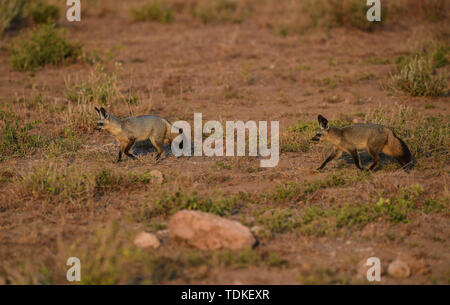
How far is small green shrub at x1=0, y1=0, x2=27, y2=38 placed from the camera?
1439 cm

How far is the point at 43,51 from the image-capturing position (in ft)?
39.8

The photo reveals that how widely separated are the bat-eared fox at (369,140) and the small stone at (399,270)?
7.60 feet

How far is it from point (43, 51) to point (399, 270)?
33.4ft

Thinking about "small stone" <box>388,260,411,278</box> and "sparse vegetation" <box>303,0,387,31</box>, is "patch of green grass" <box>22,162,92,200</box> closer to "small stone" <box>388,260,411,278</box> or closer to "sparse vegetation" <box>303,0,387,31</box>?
"small stone" <box>388,260,411,278</box>

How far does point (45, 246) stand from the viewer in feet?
16.8

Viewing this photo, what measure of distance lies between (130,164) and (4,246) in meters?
2.51

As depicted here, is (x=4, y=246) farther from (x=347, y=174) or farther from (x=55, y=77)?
(x=55, y=77)

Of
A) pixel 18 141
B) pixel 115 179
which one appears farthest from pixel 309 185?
pixel 18 141

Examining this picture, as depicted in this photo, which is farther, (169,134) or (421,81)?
(421,81)

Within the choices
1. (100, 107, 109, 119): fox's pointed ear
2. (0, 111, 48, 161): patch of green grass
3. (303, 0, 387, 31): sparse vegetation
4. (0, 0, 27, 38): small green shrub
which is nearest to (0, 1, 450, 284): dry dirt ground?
(0, 111, 48, 161): patch of green grass

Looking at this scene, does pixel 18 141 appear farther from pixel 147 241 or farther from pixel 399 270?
pixel 399 270

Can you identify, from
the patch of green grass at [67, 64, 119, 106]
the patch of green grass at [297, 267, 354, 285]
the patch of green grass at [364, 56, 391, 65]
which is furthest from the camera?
the patch of green grass at [364, 56, 391, 65]

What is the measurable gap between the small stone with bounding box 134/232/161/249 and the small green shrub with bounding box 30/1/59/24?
12581 millimetres

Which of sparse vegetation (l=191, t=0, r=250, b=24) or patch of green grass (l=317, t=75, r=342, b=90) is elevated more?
sparse vegetation (l=191, t=0, r=250, b=24)
